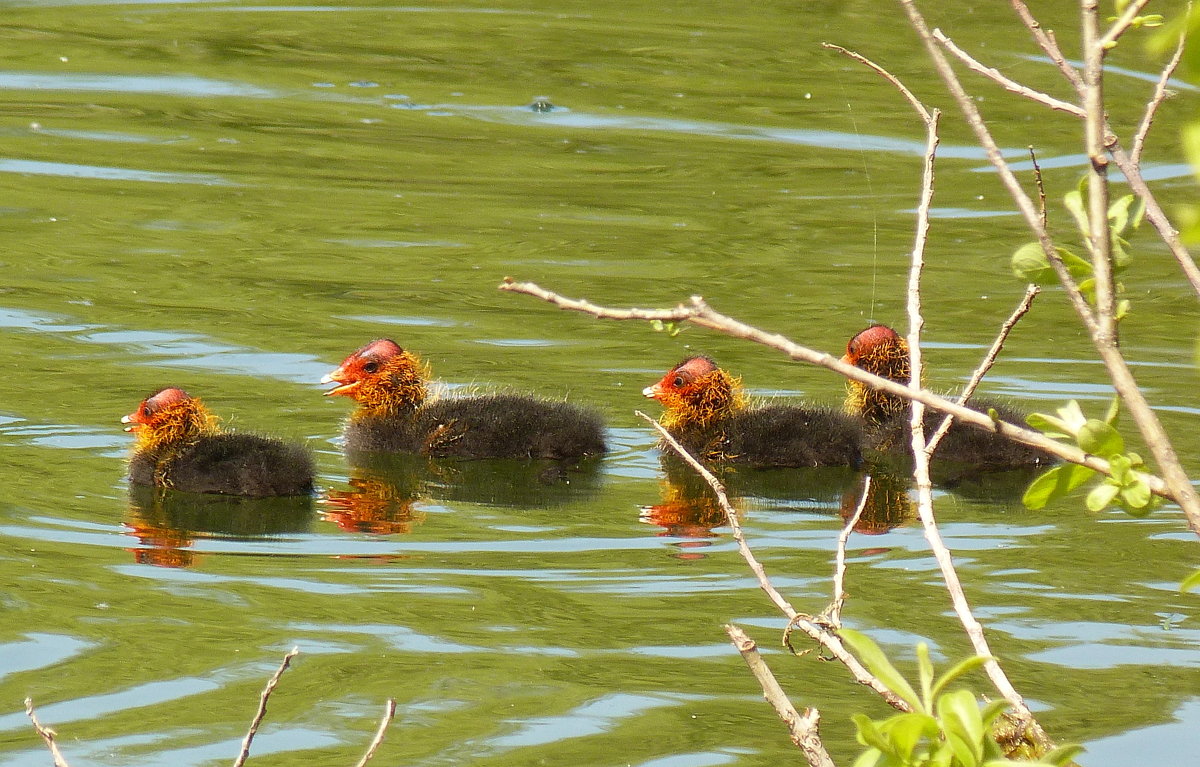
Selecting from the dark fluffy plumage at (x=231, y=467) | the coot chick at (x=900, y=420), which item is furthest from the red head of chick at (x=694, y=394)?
the dark fluffy plumage at (x=231, y=467)

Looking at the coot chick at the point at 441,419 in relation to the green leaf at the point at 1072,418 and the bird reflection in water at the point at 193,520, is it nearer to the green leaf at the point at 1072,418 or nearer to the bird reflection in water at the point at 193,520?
the bird reflection in water at the point at 193,520

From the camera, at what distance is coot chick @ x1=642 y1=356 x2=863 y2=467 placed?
628cm

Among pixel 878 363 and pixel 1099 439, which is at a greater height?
pixel 1099 439

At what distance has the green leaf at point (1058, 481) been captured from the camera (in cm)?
206

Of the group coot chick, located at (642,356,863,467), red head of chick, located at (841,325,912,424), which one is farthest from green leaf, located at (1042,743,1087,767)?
red head of chick, located at (841,325,912,424)

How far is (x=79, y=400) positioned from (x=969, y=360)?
350cm

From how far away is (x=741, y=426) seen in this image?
6.40m

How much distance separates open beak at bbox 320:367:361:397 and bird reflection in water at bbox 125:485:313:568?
2.83 feet

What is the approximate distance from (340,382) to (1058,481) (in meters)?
4.92

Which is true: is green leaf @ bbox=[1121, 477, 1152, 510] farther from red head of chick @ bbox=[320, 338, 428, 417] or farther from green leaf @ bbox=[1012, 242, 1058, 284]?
red head of chick @ bbox=[320, 338, 428, 417]

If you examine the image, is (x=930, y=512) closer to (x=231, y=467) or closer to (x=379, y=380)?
(x=231, y=467)

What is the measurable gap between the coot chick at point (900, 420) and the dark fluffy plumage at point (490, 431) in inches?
38.7

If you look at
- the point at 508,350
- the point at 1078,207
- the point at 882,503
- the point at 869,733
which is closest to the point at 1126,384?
the point at 1078,207

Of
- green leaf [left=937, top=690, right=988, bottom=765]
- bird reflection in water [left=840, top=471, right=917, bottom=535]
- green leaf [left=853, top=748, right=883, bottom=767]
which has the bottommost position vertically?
bird reflection in water [left=840, top=471, right=917, bottom=535]
